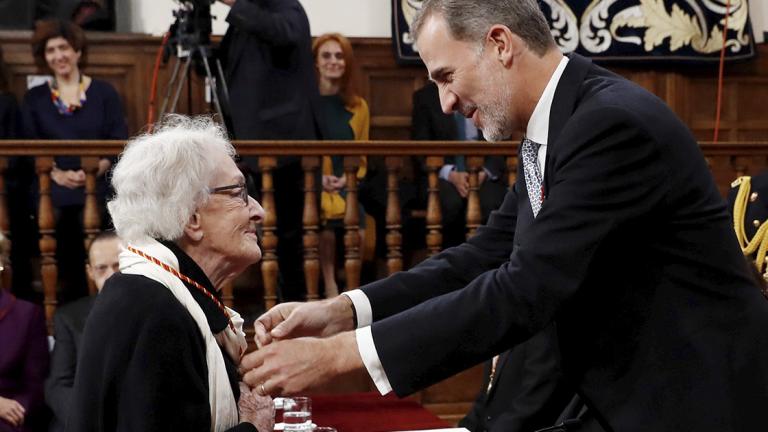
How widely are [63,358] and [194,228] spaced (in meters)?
1.97

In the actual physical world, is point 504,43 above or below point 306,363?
above

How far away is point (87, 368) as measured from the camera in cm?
206

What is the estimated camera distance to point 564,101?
1846mm

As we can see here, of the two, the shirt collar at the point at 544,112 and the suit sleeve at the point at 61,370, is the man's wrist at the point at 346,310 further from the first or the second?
the suit sleeve at the point at 61,370

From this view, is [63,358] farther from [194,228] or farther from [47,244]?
[194,228]

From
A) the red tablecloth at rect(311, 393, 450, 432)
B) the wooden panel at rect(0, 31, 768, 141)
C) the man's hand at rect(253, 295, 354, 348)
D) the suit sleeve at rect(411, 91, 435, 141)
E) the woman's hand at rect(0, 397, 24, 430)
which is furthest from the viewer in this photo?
the wooden panel at rect(0, 31, 768, 141)

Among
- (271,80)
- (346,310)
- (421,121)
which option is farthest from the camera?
(421,121)

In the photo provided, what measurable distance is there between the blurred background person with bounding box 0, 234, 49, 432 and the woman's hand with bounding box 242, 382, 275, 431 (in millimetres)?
2020

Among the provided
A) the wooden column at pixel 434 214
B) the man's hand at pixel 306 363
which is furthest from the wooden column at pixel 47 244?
the man's hand at pixel 306 363

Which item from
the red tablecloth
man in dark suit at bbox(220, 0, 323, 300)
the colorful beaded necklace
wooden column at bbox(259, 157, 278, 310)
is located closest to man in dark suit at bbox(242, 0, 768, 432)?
the red tablecloth

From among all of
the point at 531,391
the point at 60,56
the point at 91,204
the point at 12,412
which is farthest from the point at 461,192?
the point at 531,391

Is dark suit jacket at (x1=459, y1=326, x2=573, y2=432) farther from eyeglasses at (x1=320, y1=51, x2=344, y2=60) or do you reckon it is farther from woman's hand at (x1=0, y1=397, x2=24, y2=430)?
eyeglasses at (x1=320, y1=51, x2=344, y2=60)

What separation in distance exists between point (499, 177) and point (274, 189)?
1.07 metres

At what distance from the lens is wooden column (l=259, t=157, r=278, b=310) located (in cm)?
454
